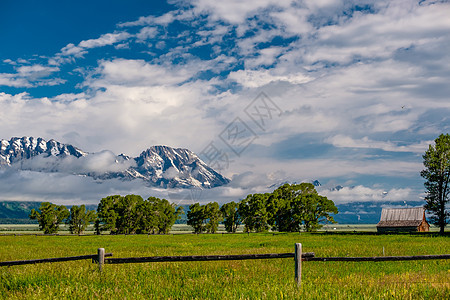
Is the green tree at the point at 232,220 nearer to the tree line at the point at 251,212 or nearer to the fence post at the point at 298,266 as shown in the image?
the tree line at the point at 251,212

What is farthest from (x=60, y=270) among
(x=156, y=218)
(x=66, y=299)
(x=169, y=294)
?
(x=156, y=218)

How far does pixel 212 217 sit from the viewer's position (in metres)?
130

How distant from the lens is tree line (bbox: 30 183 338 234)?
96750mm

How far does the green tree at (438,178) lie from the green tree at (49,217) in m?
109

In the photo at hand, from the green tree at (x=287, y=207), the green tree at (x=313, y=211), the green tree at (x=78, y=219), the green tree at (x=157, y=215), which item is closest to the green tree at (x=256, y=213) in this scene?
the green tree at (x=287, y=207)

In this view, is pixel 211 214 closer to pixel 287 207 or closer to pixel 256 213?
pixel 256 213

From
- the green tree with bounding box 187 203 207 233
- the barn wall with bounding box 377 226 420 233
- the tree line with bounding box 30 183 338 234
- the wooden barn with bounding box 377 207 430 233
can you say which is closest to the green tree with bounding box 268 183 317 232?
the tree line with bounding box 30 183 338 234

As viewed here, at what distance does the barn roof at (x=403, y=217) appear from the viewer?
340 ft

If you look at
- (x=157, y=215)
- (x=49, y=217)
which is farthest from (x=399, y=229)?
(x=49, y=217)

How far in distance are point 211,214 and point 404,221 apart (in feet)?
197

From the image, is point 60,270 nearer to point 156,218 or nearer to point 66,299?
point 66,299

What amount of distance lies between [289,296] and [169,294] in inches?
123

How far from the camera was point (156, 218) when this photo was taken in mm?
117688

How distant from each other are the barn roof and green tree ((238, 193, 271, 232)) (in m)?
33.0
